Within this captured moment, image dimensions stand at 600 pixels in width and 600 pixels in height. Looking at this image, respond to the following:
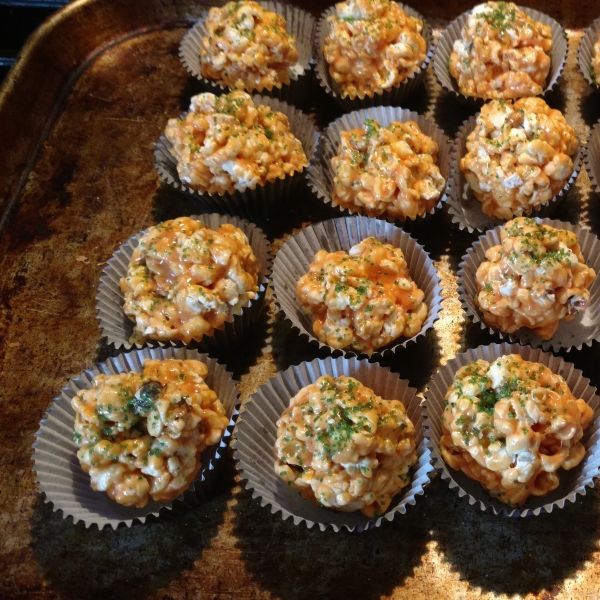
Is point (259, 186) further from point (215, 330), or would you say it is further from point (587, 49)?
point (587, 49)

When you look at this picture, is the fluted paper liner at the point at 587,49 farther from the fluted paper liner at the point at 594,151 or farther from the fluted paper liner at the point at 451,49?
the fluted paper liner at the point at 594,151

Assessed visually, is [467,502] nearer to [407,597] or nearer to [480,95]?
[407,597]

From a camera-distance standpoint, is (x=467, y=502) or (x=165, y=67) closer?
(x=467, y=502)

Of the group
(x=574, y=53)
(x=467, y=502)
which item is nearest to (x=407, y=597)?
(x=467, y=502)

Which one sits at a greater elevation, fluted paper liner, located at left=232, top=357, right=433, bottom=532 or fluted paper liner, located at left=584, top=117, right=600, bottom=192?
fluted paper liner, located at left=584, top=117, right=600, bottom=192

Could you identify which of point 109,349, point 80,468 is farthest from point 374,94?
point 80,468

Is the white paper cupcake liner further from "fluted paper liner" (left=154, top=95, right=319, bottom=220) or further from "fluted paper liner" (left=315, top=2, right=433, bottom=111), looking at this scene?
"fluted paper liner" (left=315, top=2, right=433, bottom=111)

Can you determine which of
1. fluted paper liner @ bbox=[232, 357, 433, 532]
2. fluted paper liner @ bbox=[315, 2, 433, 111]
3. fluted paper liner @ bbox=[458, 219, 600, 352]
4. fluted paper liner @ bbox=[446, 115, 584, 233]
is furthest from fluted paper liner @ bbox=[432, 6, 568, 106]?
fluted paper liner @ bbox=[232, 357, 433, 532]
